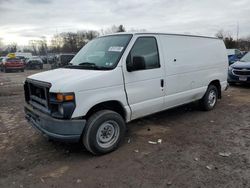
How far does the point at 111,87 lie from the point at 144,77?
795mm

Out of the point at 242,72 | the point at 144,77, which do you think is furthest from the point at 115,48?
the point at 242,72

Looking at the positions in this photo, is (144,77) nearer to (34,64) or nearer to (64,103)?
(64,103)

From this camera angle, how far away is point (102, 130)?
4.06 metres

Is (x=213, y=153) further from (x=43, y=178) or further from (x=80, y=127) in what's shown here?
(x=43, y=178)

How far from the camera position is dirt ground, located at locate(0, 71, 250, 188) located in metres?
3.32

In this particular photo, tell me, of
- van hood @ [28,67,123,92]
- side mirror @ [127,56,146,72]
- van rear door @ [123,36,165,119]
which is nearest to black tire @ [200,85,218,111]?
van rear door @ [123,36,165,119]

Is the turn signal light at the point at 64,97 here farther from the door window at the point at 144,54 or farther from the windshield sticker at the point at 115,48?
the windshield sticker at the point at 115,48

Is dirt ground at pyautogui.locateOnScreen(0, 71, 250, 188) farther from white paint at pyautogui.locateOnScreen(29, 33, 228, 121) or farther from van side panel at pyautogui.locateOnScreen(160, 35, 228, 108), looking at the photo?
van side panel at pyautogui.locateOnScreen(160, 35, 228, 108)

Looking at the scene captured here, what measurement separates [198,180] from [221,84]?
4.28m

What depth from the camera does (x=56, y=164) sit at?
385cm

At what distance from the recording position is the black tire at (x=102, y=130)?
3.82 metres

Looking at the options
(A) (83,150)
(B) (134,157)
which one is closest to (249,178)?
(B) (134,157)

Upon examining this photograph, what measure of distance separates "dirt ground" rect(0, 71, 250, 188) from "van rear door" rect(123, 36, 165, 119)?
707 millimetres

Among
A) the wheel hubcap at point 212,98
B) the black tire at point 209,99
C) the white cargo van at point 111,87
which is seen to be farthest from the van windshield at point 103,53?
the wheel hubcap at point 212,98
